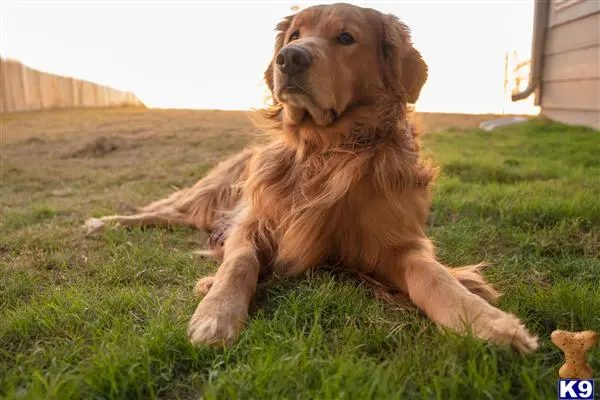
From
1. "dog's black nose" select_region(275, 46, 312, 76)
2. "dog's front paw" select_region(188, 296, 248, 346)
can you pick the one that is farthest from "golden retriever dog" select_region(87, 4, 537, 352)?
"dog's front paw" select_region(188, 296, 248, 346)

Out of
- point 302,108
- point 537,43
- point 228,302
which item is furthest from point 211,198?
point 537,43

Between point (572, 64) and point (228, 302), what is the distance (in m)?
7.38

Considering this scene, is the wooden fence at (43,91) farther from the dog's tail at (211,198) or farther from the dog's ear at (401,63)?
the dog's ear at (401,63)

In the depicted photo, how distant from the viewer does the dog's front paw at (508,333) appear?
1.38 metres

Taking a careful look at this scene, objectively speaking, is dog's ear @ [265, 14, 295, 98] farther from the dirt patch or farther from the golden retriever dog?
the dirt patch

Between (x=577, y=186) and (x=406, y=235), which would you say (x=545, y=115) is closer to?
(x=577, y=186)

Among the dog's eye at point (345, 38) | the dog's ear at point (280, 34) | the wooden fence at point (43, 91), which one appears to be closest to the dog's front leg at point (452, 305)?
the dog's eye at point (345, 38)

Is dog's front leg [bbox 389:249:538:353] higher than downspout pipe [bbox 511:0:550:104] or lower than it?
lower

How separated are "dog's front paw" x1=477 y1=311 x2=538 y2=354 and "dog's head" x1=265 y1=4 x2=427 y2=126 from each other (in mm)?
1159

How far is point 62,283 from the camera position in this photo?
7.13 feet

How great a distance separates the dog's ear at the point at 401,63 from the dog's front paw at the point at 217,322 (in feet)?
4.50

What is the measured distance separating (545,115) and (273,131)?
25.0 ft

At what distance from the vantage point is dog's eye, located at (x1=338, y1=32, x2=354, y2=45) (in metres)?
2.33

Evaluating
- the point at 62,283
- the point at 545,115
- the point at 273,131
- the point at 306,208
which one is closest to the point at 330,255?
the point at 306,208
